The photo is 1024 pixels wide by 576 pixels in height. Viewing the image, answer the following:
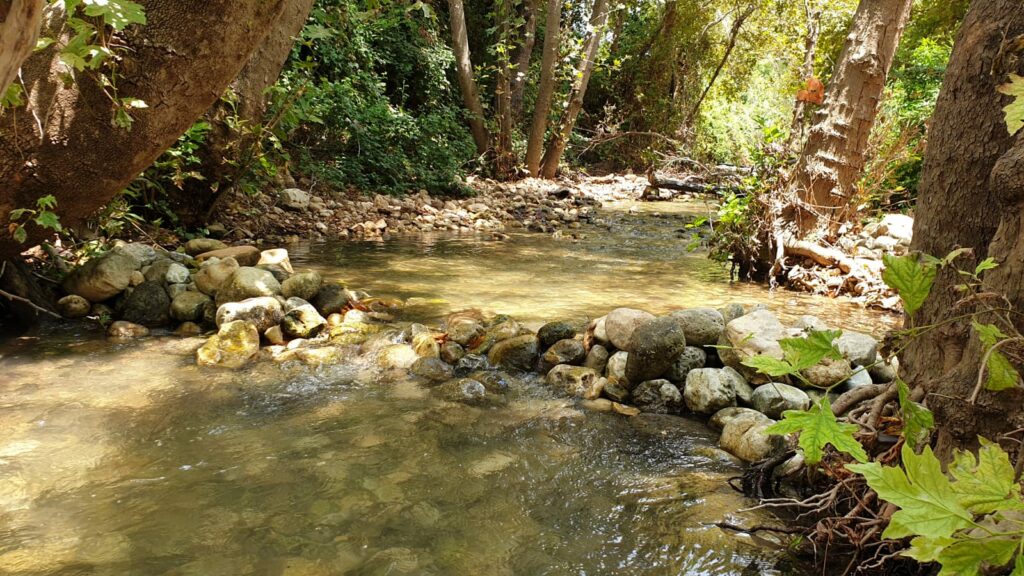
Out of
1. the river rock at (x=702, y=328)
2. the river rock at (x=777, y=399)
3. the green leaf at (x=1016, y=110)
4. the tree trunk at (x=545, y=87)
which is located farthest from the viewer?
the tree trunk at (x=545, y=87)

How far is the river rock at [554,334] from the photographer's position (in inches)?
147

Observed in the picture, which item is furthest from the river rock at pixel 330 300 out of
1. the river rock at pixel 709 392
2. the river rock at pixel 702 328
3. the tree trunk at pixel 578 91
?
the tree trunk at pixel 578 91

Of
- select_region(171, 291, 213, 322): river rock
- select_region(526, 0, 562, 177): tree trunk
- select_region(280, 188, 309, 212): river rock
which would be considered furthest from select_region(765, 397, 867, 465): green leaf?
select_region(526, 0, 562, 177): tree trunk

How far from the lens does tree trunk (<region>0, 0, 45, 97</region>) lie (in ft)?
2.79

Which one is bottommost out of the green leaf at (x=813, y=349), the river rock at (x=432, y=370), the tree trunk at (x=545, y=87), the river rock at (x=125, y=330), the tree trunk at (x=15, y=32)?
the river rock at (x=125, y=330)

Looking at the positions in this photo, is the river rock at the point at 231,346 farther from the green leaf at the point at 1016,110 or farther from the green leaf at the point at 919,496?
the green leaf at the point at 1016,110

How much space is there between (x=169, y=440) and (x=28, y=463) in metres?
0.48

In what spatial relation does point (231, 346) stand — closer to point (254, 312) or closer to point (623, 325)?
point (254, 312)

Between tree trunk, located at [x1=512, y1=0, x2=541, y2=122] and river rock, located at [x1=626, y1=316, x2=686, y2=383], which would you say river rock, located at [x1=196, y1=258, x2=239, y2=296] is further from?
tree trunk, located at [x1=512, y1=0, x2=541, y2=122]

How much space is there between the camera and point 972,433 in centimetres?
142

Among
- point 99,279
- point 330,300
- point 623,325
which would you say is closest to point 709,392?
point 623,325

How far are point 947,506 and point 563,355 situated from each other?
8.85 ft

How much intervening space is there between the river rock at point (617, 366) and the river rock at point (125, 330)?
3.00 m

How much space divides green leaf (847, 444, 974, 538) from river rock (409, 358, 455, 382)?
268 centimetres
